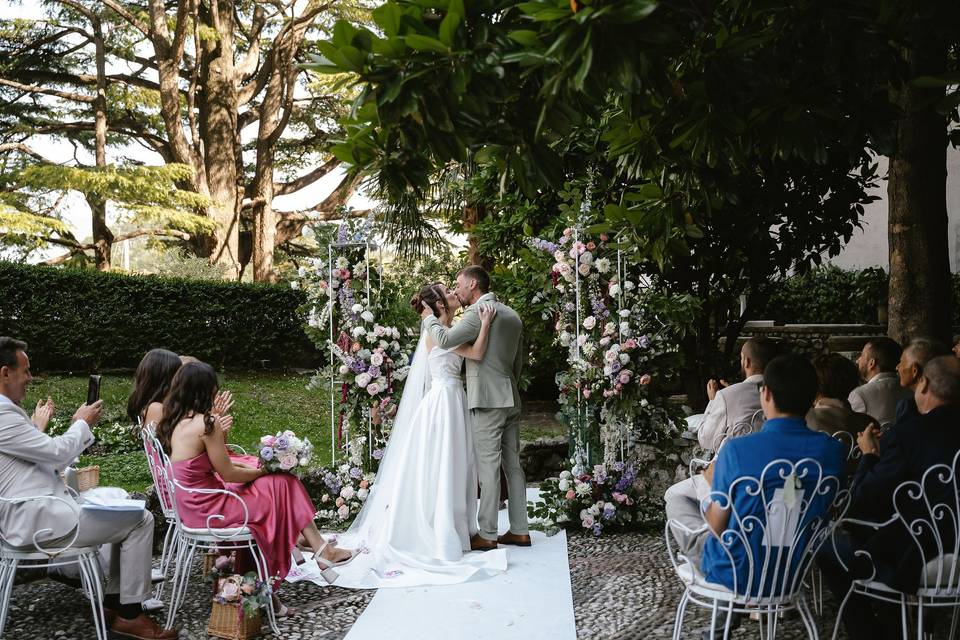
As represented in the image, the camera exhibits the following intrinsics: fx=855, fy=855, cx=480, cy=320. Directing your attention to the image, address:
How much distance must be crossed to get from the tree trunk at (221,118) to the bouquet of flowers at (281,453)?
14.6 meters

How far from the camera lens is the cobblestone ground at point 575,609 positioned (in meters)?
4.27

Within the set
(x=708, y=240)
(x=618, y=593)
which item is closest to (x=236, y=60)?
(x=708, y=240)

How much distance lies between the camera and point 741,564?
3.16 meters

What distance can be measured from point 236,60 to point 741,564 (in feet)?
67.0

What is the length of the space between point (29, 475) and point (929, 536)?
3.90 meters

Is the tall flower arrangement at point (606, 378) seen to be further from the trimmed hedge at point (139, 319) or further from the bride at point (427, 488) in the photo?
the trimmed hedge at point (139, 319)

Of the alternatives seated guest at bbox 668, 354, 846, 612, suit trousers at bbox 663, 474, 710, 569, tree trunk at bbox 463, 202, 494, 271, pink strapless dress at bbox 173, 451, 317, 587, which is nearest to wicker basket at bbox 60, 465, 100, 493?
pink strapless dress at bbox 173, 451, 317, 587

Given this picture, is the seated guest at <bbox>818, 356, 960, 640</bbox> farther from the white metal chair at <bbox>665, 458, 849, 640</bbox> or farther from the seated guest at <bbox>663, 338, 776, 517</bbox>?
the seated guest at <bbox>663, 338, 776, 517</bbox>

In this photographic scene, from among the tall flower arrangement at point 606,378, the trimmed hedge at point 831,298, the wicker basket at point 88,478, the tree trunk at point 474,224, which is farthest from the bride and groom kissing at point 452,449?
the trimmed hedge at point 831,298

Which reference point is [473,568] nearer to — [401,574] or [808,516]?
[401,574]

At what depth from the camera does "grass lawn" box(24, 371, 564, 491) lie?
9172 millimetres

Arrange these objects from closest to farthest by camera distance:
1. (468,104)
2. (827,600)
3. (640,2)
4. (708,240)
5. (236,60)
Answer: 1. (640,2)
2. (468,104)
3. (827,600)
4. (708,240)
5. (236,60)

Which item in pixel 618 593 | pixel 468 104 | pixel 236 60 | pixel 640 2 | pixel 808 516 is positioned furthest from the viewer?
pixel 236 60

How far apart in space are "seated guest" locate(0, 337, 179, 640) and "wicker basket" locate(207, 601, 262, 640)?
19 centimetres
